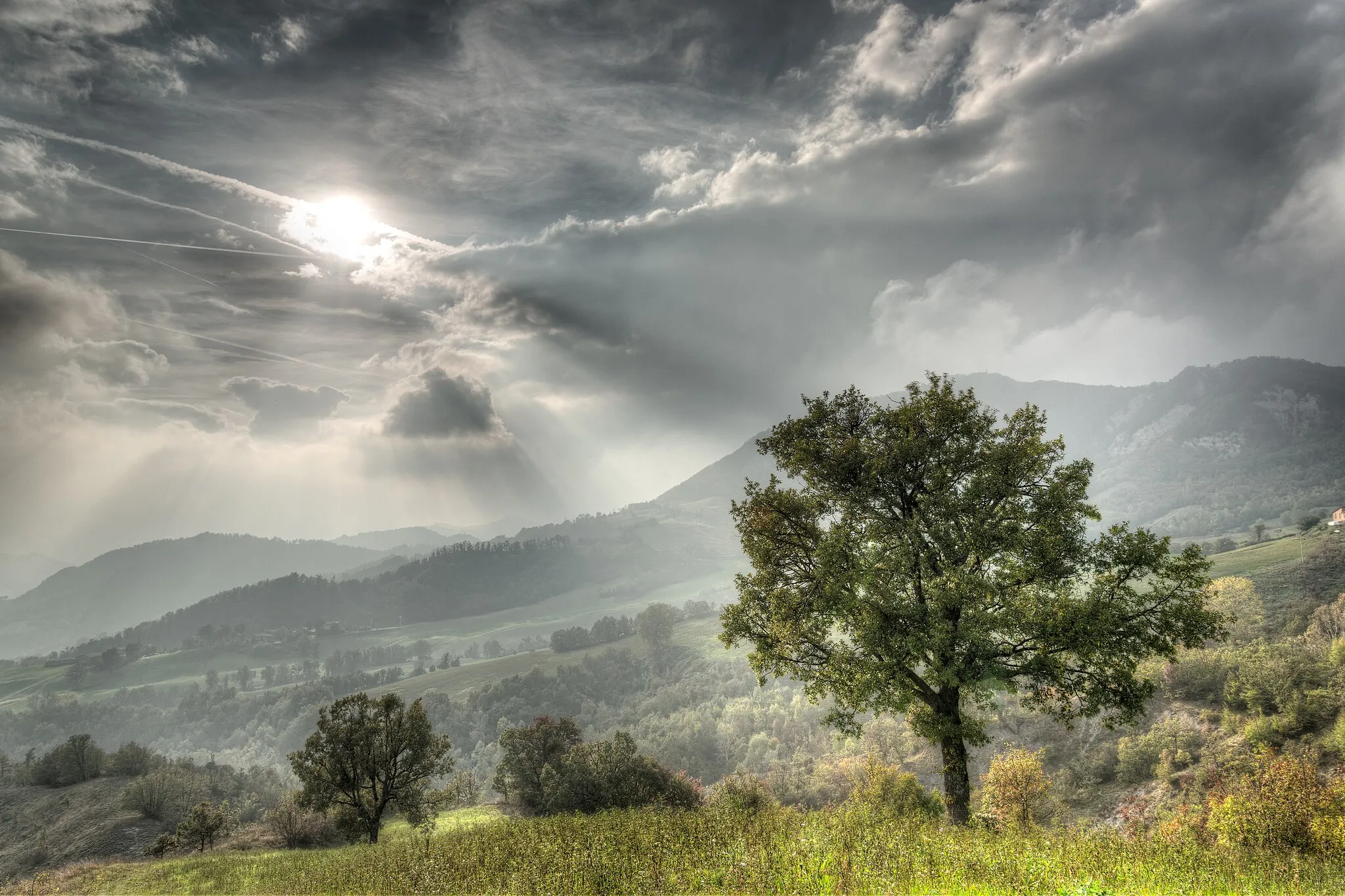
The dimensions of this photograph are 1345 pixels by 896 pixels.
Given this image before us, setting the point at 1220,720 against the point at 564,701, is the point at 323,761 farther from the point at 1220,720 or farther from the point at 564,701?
the point at 564,701

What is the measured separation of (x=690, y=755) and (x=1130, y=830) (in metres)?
103

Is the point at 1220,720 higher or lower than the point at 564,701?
higher

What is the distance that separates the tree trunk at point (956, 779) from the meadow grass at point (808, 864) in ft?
11.8

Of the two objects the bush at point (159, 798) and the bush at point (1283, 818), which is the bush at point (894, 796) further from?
the bush at point (159, 798)

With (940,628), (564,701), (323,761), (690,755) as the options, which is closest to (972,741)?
(940,628)

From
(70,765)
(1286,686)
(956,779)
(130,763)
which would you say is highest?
(956,779)

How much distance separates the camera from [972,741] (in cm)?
1808

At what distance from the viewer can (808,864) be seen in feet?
34.6

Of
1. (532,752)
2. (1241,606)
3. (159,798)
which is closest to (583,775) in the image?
(532,752)

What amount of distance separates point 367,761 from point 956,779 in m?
35.1

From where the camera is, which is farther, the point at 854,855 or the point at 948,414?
the point at 948,414

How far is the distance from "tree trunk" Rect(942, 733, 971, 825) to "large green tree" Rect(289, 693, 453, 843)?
30.4 metres

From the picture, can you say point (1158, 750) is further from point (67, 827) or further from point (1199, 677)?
point (67, 827)

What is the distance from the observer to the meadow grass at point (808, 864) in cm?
970
